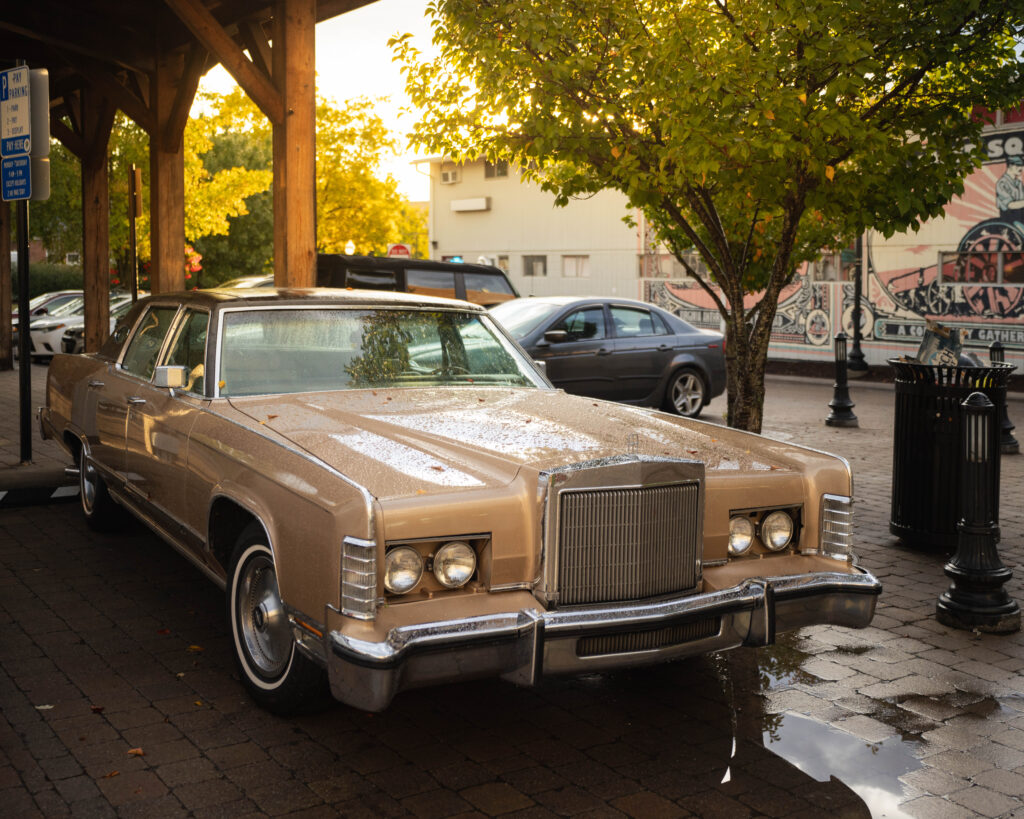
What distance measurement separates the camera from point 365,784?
370 cm

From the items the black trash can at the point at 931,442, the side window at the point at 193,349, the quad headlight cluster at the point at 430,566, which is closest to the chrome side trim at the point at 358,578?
the quad headlight cluster at the point at 430,566

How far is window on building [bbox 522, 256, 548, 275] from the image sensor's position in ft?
122

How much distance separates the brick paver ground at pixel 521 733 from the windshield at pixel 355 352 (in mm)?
1243

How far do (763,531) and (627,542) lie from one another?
76 centimetres

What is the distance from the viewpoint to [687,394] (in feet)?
47.1

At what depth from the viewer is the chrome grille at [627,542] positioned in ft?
12.2

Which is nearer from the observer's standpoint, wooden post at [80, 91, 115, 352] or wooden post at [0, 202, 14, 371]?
wooden post at [80, 91, 115, 352]

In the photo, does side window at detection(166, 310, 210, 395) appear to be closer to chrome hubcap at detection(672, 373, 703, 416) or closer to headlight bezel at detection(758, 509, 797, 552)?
headlight bezel at detection(758, 509, 797, 552)

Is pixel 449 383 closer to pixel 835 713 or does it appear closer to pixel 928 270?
pixel 835 713

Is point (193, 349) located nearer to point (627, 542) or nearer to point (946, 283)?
point (627, 542)

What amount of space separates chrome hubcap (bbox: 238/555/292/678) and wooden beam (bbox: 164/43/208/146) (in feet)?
26.3

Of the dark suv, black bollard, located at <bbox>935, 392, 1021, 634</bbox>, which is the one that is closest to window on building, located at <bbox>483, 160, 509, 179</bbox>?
the dark suv

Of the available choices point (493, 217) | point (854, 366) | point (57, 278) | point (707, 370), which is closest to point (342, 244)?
point (493, 217)

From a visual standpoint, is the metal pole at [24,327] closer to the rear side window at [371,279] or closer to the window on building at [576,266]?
the rear side window at [371,279]
